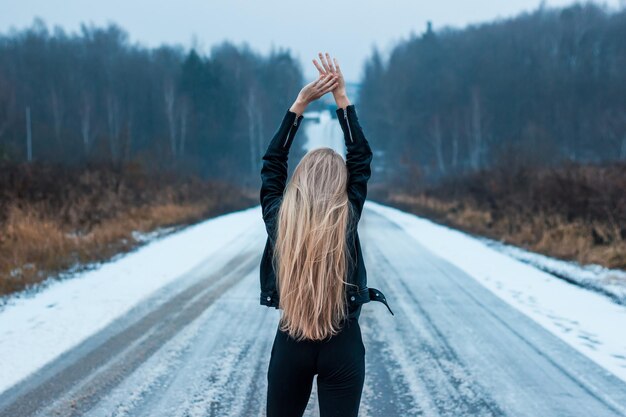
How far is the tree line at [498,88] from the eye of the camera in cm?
5772

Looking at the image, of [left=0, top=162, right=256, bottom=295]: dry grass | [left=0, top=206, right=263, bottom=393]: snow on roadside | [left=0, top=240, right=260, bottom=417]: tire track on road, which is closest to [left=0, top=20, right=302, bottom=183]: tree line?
[left=0, top=162, right=256, bottom=295]: dry grass

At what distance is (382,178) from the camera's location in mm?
68375

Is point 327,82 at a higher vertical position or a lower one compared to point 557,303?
higher

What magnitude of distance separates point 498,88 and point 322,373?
250 ft

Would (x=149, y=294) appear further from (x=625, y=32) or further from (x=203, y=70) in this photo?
(x=625, y=32)

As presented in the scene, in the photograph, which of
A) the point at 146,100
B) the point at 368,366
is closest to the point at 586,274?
the point at 368,366

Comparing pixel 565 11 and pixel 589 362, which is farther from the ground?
pixel 565 11

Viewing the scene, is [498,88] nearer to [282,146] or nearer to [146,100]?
[146,100]

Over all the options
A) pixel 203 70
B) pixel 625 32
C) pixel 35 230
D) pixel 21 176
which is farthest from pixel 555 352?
pixel 625 32

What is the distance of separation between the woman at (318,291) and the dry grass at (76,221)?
694cm

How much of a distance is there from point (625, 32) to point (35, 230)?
80082 millimetres

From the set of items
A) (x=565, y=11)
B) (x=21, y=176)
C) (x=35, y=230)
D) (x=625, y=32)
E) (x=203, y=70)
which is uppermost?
(x=565, y=11)

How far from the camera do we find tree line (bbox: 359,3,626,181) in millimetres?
57719

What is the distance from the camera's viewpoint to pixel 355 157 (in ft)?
8.18
